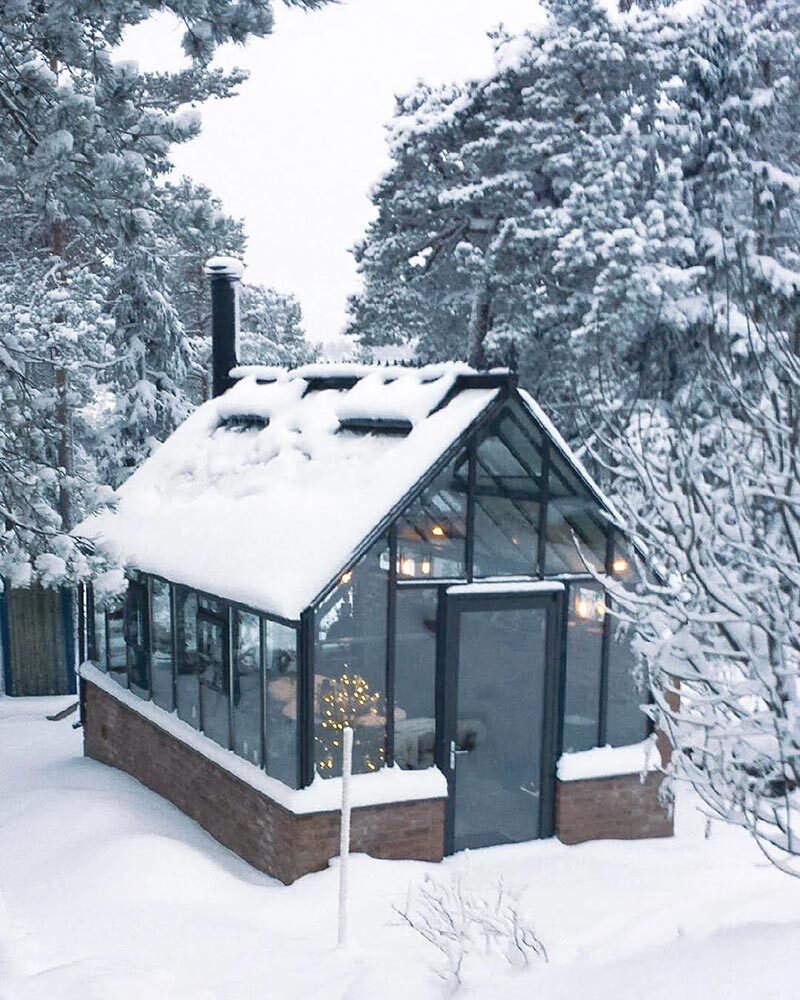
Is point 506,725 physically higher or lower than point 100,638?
higher

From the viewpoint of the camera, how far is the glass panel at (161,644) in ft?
32.9

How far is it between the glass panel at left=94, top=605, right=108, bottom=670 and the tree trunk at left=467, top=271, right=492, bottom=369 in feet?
37.1

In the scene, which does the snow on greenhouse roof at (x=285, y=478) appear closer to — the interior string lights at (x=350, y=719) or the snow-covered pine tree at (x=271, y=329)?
the interior string lights at (x=350, y=719)

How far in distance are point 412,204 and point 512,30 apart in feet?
14.4

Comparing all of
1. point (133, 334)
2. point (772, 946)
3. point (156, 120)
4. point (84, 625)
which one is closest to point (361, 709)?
point (772, 946)

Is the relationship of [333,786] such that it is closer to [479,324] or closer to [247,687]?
[247,687]

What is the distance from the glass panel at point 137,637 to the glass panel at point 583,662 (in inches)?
187

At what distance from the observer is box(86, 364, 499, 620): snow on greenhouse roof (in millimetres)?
7820

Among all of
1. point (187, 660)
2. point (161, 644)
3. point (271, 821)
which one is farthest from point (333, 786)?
point (161, 644)

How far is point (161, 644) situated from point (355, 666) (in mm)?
3246

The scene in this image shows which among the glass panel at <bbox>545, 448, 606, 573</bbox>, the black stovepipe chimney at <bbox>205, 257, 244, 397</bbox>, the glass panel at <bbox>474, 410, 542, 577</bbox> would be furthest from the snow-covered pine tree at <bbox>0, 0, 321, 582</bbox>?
the glass panel at <bbox>545, 448, 606, 573</bbox>

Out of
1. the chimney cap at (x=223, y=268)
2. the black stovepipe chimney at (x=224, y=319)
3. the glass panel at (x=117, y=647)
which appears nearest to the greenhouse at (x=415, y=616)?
the glass panel at (x=117, y=647)

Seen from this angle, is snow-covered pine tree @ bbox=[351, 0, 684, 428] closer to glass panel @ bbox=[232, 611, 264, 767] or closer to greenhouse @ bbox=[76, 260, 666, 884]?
greenhouse @ bbox=[76, 260, 666, 884]

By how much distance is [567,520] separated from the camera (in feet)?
28.2
